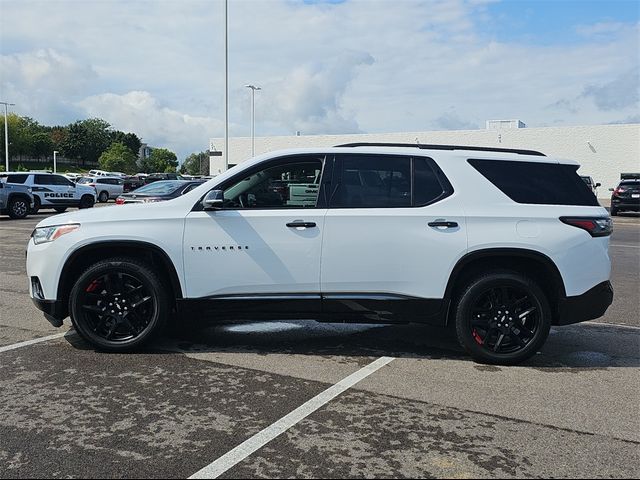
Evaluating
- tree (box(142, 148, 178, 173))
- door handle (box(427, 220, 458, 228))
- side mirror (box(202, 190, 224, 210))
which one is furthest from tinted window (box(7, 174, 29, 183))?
tree (box(142, 148, 178, 173))

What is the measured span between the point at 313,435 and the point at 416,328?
3018mm

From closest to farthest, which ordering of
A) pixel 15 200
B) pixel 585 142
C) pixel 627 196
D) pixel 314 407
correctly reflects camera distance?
pixel 314 407 < pixel 15 200 < pixel 627 196 < pixel 585 142

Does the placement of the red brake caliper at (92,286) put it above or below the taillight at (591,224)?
below

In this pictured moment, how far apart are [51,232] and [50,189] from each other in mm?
20768

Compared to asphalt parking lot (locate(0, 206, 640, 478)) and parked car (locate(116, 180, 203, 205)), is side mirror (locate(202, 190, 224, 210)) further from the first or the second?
parked car (locate(116, 180, 203, 205))

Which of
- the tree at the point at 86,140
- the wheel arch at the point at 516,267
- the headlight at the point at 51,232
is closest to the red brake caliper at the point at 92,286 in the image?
the headlight at the point at 51,232

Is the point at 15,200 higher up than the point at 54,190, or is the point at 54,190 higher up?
the point at 54,190

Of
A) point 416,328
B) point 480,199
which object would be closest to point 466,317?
point 480,199

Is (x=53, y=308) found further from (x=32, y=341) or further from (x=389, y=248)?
(x=389, y=248)

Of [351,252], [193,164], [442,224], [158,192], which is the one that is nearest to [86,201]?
[158,192]

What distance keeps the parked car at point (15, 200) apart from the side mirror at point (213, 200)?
60.9ft

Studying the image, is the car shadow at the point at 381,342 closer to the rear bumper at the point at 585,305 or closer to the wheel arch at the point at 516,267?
the rear bumper at the point at 585,305

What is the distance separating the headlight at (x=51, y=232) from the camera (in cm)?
517

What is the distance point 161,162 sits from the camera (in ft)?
449
